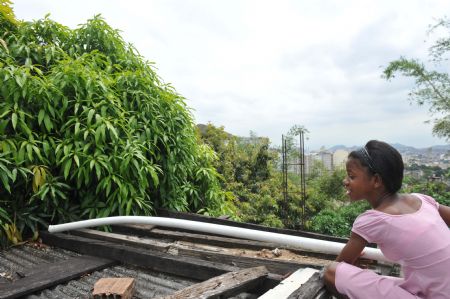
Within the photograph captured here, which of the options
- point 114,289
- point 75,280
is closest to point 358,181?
point 114,289

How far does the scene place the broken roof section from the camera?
197 cm

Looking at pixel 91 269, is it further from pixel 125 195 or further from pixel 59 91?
pixel 59 91

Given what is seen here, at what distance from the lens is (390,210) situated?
163 centimetres

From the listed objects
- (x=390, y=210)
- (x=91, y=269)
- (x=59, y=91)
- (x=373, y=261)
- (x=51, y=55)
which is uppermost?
(x=51, y=55)

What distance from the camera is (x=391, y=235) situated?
1.59m

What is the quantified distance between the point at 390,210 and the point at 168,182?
2.94m

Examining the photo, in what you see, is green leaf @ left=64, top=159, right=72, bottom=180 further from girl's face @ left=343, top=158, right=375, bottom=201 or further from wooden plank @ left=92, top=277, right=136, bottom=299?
girl's face @ left=343, top=158, right=375, bottom=201

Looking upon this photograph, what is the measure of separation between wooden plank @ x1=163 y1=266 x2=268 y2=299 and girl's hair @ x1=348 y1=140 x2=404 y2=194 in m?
0.88

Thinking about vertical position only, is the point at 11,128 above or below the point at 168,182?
above

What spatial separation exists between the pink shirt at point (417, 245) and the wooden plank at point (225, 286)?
0.69m

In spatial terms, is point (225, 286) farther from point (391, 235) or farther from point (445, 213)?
point (445, 213)

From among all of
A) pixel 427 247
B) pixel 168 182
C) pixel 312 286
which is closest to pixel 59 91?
pixel 168 182

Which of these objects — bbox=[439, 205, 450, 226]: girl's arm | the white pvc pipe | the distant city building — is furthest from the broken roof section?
the distant city building

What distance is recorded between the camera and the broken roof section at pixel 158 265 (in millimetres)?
1969
